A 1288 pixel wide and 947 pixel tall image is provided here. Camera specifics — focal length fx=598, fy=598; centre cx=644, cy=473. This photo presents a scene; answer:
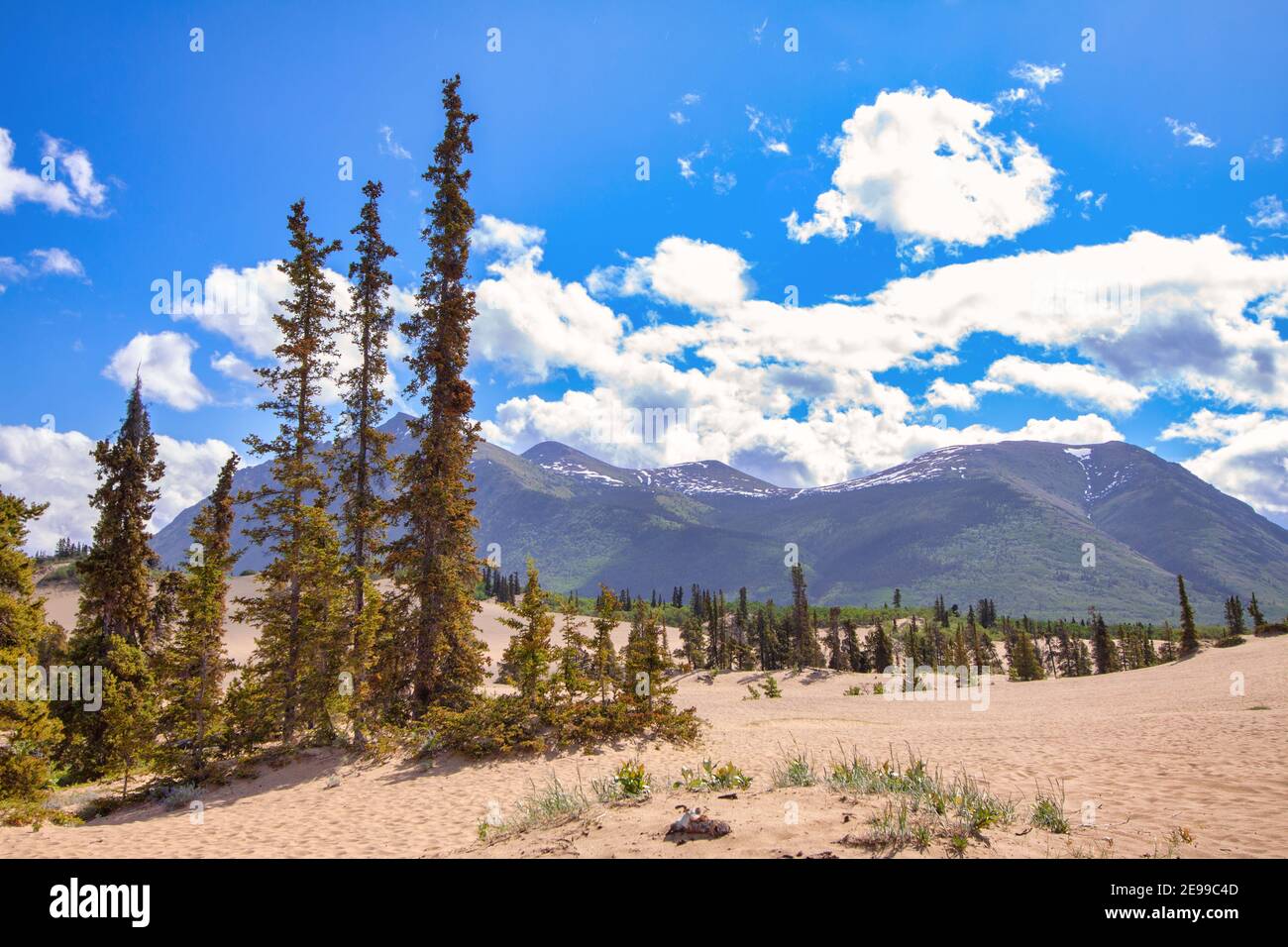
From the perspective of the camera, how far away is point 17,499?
1562 cm

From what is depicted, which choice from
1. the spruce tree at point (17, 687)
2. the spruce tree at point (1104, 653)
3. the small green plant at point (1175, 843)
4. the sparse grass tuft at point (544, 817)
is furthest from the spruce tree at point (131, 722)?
the spruce tree at point (1104, 653)

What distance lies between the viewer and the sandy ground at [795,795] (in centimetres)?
775

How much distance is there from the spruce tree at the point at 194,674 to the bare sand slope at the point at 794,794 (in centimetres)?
138

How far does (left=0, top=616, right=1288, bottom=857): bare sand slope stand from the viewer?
7820 mm

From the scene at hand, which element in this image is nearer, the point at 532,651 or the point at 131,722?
the point at 131,722

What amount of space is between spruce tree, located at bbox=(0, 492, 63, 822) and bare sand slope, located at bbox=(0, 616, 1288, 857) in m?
1.03

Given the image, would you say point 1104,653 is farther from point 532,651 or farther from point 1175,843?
point 1175,843

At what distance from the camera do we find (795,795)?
938cm

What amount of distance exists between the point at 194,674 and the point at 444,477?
30.4 feet

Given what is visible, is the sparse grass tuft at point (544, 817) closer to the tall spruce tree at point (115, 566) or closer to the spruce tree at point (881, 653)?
the tall spruce tree at point (115, 566)

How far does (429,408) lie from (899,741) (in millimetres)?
20847

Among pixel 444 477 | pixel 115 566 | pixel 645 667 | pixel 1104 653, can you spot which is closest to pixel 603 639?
pixel 645 667

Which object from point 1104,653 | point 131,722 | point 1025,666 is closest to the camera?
point 131,722

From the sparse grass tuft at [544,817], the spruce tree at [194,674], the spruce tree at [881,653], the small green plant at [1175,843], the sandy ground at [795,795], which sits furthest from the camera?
the spruce tree at [881,653]
